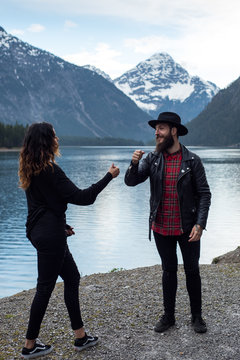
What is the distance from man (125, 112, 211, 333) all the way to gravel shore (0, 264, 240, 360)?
0.47 m

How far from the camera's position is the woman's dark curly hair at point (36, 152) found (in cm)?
534

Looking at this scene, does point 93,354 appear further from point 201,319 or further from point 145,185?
point 145,185

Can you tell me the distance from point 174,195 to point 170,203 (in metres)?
0.13

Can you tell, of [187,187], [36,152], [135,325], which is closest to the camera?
[36,152]

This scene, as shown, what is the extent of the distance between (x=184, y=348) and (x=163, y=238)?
1517mm

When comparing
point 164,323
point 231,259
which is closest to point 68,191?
point 164,323

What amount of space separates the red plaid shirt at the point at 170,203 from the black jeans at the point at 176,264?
142 millimetres

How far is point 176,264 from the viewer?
6.48 metres

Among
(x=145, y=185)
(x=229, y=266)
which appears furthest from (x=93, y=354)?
(x=145, y=185)

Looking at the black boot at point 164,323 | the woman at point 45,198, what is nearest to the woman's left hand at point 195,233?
the black boot at point 164,323

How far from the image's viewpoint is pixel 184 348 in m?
5.99

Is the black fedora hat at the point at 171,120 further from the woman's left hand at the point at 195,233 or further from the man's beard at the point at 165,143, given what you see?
the woman's left hand at the point at 195,233

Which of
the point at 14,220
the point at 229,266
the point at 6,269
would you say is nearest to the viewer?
the point at 229,266

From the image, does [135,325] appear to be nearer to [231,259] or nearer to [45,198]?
[45,198]
